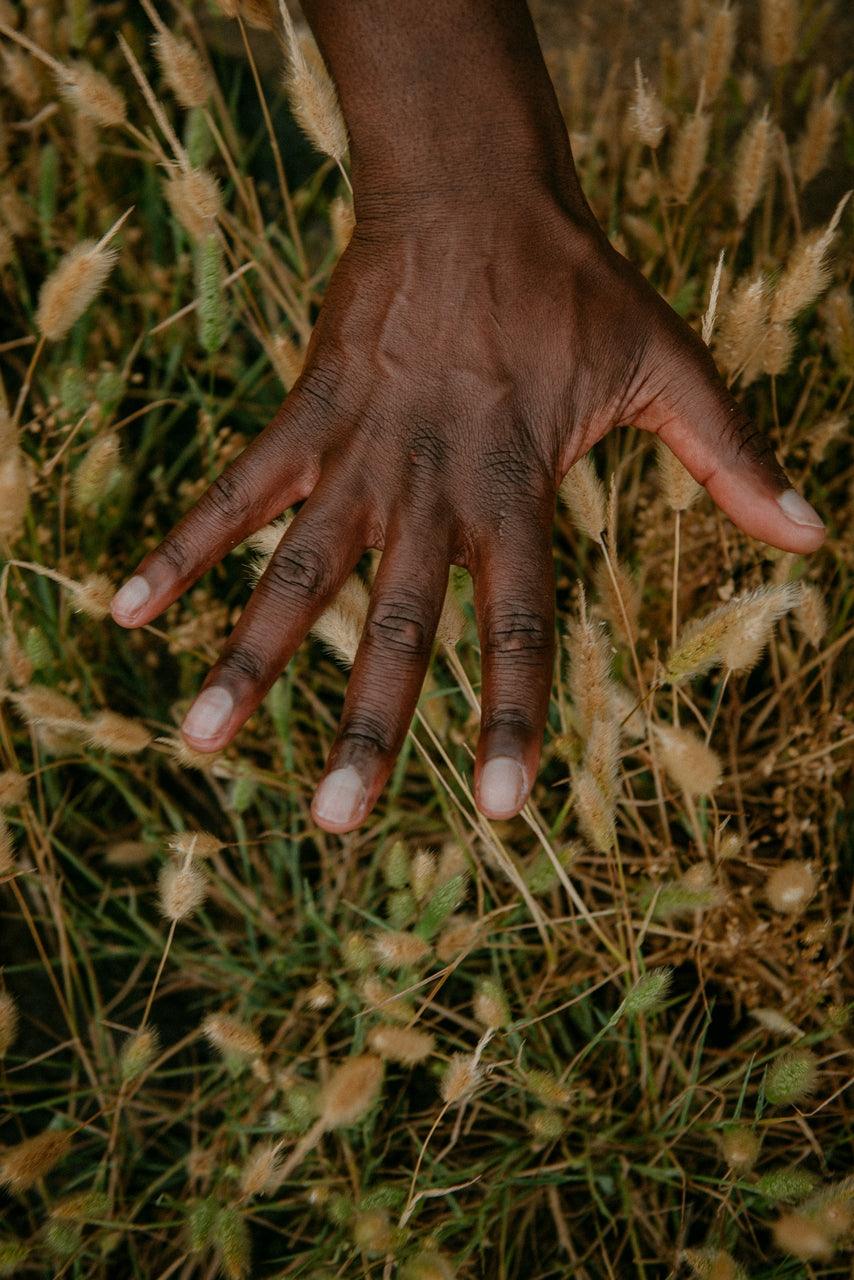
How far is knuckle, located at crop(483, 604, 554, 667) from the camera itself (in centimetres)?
119

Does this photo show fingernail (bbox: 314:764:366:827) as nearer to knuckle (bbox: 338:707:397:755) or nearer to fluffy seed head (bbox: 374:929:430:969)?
knuckle (bbox: 338:707:397:755)

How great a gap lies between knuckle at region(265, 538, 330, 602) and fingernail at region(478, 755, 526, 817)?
332 mm

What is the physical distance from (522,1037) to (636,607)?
67 cm

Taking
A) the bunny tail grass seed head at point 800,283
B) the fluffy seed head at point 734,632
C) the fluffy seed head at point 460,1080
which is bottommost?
the fluffy seed head at point 460,1080

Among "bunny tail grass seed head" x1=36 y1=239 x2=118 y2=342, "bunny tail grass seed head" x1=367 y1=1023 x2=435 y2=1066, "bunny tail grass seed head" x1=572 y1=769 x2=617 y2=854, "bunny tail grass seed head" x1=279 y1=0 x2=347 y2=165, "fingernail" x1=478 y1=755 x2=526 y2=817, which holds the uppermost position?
"bunny tail grass seed head" x1=279 y1=0 x2=347 y2=165

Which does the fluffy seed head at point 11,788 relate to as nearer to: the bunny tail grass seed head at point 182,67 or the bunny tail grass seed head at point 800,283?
the bunny tail grass seed head at point 182,67

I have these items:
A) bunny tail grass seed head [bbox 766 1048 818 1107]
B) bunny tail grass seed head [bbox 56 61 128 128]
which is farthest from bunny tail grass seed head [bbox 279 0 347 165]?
bunny tail grass seed head [bbox 766 1048 818 1107]

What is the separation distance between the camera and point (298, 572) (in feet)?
4.04

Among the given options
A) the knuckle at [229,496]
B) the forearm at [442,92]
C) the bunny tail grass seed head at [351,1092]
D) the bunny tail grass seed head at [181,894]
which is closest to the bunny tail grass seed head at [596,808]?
the bunny tail grass seed head at [351,1092]

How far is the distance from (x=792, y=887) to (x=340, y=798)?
0.58 m

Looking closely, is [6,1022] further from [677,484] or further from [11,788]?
[677,484]

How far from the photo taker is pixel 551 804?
5.53 feet

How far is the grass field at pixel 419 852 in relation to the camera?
1200 mm

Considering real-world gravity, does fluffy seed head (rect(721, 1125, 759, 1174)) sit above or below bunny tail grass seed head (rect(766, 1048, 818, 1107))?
below
